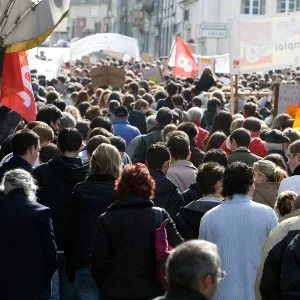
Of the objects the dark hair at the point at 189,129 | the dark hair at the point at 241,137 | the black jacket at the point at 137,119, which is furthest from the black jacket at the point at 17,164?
the black jacket at the point at 137,119

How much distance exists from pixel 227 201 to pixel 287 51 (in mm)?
11957

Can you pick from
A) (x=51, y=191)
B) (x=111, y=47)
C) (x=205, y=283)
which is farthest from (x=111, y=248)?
(x=111, y=47)

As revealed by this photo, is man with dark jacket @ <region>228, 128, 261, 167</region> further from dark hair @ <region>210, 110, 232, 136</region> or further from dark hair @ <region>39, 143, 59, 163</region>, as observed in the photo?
dark hair @ <region>210, 110, 232, 136</region>

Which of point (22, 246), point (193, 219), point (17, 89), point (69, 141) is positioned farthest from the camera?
point (17, 89)

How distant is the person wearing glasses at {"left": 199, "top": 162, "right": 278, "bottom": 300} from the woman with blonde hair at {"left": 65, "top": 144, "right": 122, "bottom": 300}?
2.92 feet

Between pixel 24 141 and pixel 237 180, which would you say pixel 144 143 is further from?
pixel 237 180

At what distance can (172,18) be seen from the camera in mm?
80062

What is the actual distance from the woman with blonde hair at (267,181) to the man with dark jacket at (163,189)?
2.15 ft

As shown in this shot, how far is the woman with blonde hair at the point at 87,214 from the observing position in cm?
825

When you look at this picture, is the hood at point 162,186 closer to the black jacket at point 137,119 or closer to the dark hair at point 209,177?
the dark hair at point 209,177

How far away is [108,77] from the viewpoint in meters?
24.0

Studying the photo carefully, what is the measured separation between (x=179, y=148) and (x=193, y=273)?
16.8 feet

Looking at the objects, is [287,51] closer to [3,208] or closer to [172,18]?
[3,208]

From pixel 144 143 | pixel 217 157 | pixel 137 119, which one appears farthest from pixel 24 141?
pixel 137 119
